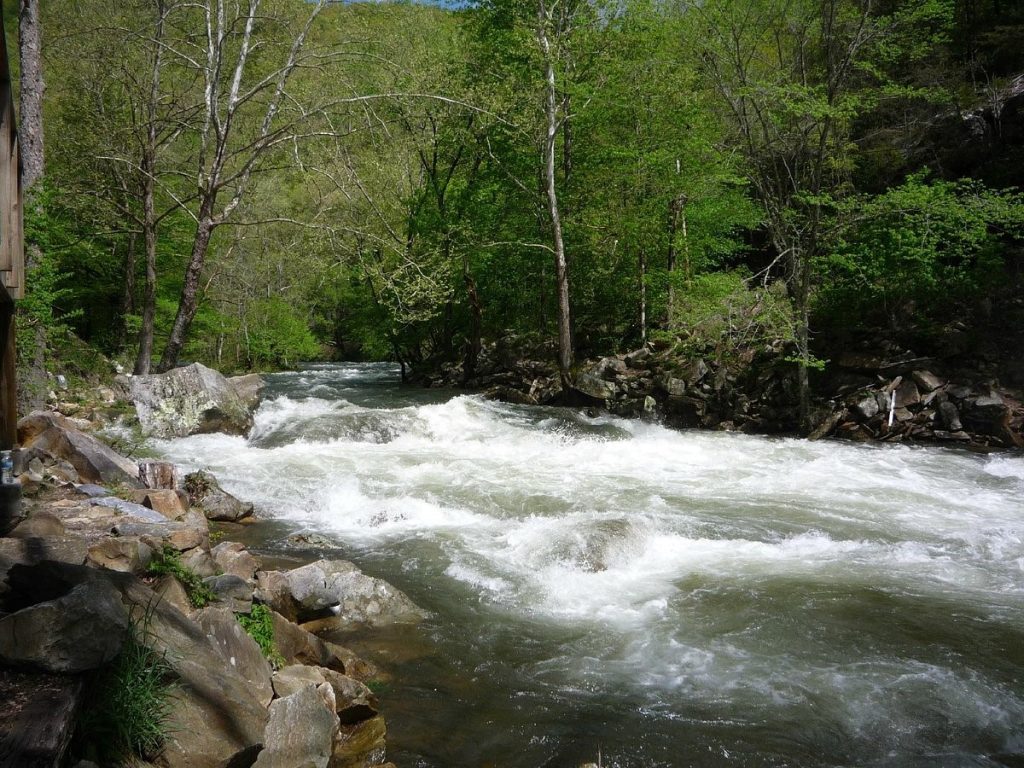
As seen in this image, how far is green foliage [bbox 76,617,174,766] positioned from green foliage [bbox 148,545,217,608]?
130 centimetres

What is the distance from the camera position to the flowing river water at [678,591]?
453 centimetres

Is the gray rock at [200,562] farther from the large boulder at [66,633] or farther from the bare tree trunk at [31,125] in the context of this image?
the bare tree trunk at [31,125]

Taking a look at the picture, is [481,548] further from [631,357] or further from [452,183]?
[452,183]

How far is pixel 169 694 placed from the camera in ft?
11.1

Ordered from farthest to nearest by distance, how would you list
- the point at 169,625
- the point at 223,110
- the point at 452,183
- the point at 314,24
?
the point at 452,183 < the point at 223,110 < the point at 314,24 < the point at 169,625

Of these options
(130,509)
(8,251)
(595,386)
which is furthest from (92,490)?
(595,386)

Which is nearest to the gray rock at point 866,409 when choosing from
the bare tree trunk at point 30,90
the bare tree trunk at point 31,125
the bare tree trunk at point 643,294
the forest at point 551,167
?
the forest at point 551,167

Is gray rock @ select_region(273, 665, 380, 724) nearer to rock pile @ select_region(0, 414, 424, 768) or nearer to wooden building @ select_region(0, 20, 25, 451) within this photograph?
rock pile @ select_region(0, 414, 424, 768)

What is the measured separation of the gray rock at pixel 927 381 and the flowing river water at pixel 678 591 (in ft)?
5.31

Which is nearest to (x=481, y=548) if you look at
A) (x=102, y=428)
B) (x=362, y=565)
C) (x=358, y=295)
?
(x=362, y=565)

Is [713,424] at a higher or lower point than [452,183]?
lower

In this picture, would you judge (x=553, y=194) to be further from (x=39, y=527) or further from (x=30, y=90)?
(x=39, y=527)

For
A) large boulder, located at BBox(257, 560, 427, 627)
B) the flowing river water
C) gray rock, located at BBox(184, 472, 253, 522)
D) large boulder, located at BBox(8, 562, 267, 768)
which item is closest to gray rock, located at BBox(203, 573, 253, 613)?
large boulder, located at BBox(257, 560, 427, 627)

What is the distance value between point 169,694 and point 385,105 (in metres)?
16.6
